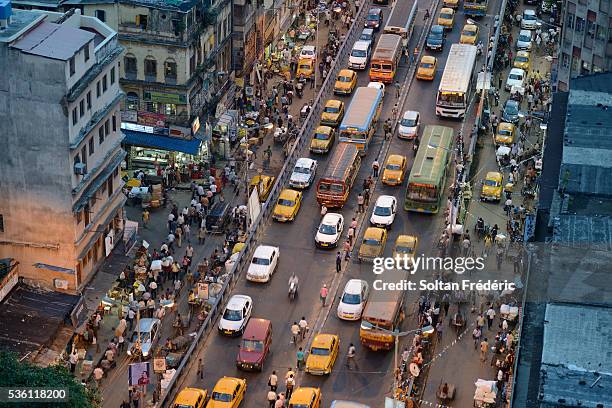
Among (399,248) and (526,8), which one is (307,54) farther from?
(399,248)

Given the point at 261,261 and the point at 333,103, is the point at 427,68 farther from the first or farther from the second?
the point at 261,261

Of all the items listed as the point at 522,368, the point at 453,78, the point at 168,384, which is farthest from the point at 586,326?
the point at 453,78

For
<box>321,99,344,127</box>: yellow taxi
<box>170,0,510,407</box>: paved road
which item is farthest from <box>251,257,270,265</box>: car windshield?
<box>321,99,344,127</box>: yellow taxi

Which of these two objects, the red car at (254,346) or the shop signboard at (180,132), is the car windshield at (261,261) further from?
the shop signboard at (180,132)

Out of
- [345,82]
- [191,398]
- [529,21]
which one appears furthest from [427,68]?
[191,398]

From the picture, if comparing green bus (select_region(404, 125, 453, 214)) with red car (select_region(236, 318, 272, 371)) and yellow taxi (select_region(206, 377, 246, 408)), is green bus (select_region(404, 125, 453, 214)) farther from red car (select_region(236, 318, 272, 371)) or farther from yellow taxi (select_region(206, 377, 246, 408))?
yellow taxi (select_region(206, 377, 246, 408))

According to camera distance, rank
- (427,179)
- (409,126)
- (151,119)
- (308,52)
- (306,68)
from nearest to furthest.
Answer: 1. (427,179)
2. (151,119)
3. (409,126)
4. (306,68)
5. (308,52)
